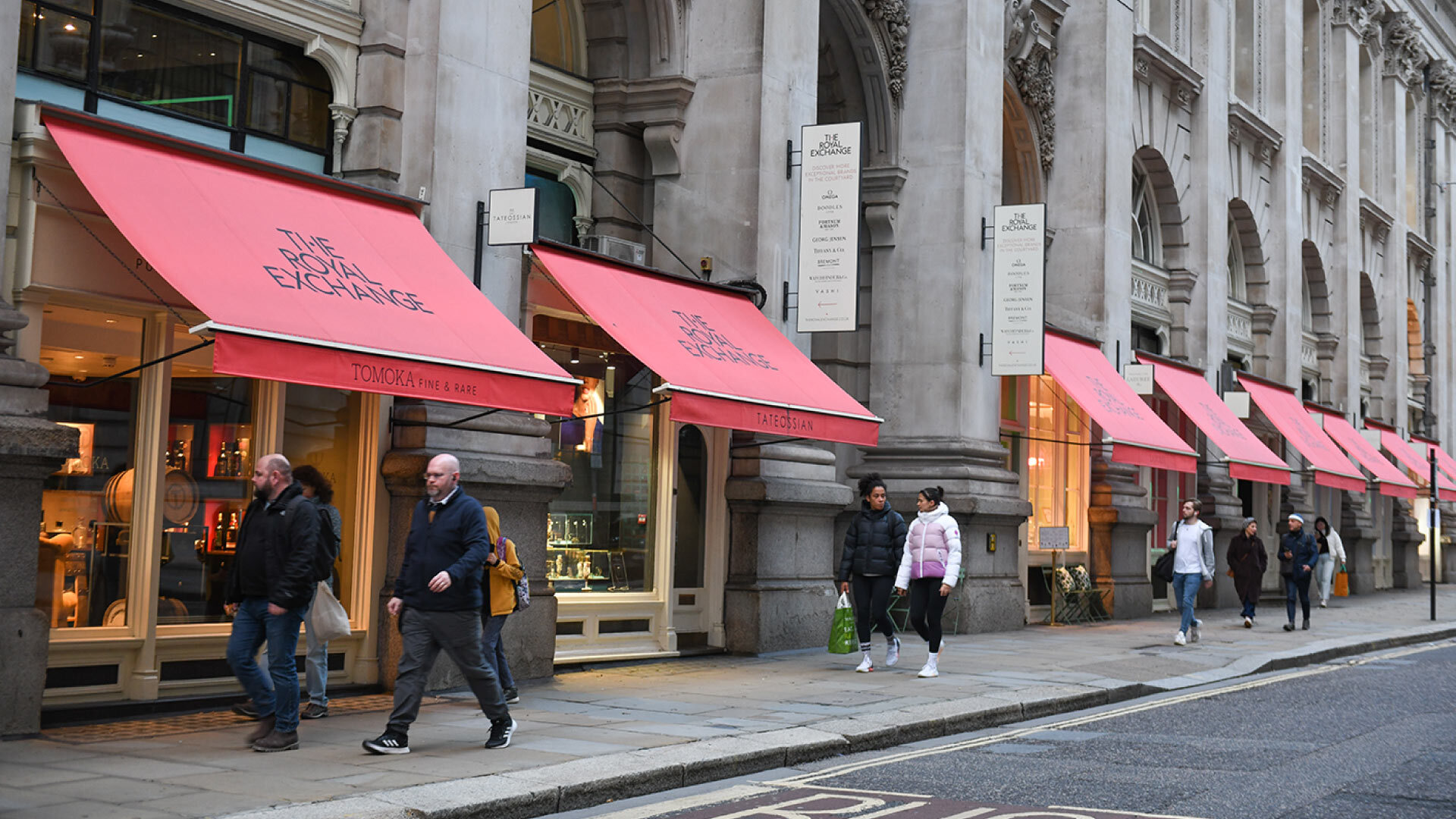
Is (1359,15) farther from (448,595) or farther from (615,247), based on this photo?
(448,595)

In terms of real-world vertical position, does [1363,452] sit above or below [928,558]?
above

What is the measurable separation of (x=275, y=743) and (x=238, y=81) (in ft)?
17.4

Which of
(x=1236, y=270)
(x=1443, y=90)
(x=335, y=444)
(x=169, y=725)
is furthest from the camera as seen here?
(x=1443, y=90)

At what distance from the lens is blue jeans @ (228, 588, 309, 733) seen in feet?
29.8

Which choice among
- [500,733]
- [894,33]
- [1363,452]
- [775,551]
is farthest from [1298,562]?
[500,733]

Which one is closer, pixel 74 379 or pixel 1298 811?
pixel 1298 811

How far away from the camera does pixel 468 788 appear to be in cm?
777

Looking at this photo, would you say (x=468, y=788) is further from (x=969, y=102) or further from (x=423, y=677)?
(x=969, y=102)

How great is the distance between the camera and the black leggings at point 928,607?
47.0 feet

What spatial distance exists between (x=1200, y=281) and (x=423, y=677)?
876 inches

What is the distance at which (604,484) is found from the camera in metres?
15.1

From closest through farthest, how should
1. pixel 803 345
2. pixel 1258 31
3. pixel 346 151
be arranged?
pixel 346 151 → pixel 803 345 → pixel 1258 31

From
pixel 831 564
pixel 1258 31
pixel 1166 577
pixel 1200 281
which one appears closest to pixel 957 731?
pixel 831 564

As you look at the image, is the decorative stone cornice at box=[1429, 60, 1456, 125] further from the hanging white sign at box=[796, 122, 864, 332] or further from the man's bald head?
the man's bald head
